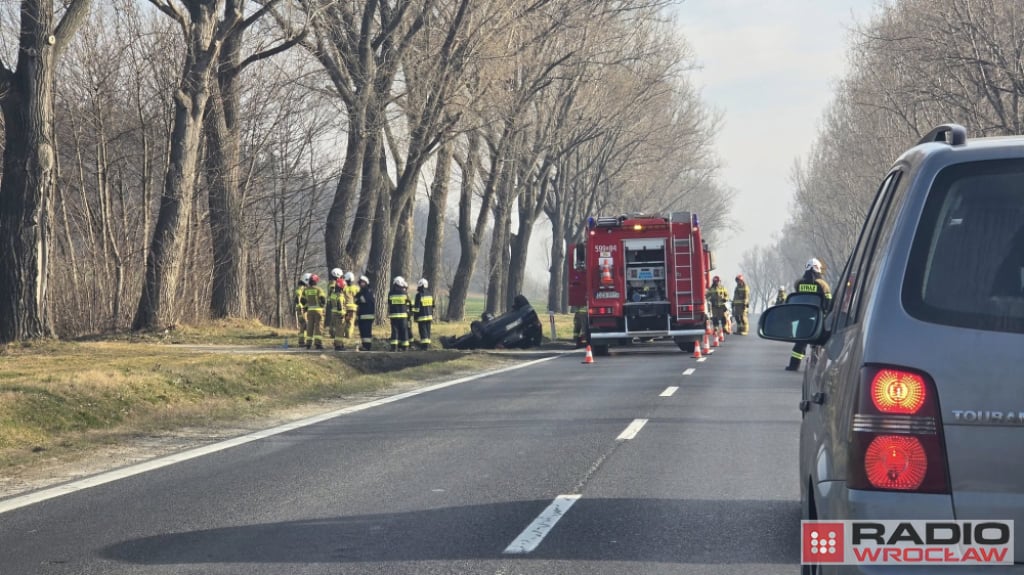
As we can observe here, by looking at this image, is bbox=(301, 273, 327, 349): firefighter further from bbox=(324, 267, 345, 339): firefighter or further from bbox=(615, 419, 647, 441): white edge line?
bbox=(615, 419, 647, 441): white edge line

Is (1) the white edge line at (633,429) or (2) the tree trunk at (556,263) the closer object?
(1) the white edge line at (633,429)

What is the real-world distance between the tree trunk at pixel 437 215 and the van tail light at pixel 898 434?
1531 inches

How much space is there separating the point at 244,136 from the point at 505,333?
12563 millimetres

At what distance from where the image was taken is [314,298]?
27.7 m

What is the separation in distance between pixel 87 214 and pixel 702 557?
28557 mm

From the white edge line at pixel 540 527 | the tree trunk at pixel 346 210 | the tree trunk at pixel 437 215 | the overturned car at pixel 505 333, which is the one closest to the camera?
the white edge line at pixel 540 527

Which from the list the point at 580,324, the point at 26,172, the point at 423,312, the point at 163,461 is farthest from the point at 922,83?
the point at 163,461

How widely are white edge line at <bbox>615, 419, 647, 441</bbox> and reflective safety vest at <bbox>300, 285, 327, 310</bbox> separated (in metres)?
15.0

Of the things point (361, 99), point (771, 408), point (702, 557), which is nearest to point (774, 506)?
point (702, 557)

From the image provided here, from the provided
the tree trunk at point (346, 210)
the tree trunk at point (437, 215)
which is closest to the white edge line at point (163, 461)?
the tree trunk at point (346, 210)

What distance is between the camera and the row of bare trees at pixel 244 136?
79.9 ft

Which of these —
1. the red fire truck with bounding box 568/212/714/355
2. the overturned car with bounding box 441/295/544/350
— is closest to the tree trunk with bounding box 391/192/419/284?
the overturned car with bounding box 441/295/544/350

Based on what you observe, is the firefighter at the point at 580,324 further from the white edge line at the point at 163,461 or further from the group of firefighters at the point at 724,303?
the white edge line at the point at 163,461

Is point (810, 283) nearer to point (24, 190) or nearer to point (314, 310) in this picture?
point (314, 310)
